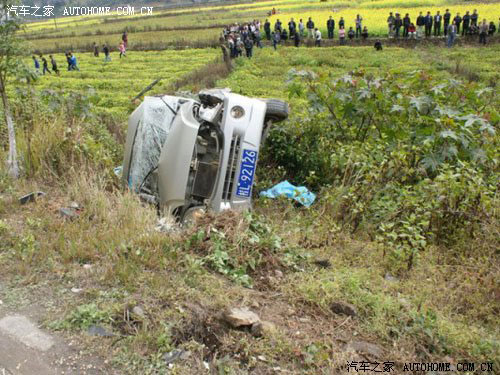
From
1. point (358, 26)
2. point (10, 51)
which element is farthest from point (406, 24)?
point (10, 51)

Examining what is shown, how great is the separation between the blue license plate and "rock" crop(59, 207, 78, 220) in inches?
70.3

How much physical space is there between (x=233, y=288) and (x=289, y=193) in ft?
9.04

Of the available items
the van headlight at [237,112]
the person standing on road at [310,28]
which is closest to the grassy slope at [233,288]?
the van headlight at [237,112]

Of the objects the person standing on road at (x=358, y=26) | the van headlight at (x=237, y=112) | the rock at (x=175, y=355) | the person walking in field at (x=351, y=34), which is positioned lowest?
the rock at (x=175, y=355)

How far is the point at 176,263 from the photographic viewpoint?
3527 millimetres

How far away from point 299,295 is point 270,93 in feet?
35.6

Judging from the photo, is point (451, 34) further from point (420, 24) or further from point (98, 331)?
point (98, 331)

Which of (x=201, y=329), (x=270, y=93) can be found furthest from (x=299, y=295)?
(x=270, y=93)

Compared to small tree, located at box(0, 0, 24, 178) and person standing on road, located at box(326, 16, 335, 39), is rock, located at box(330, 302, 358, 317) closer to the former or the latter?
small tree, located at box(0, 0, 24, 178)

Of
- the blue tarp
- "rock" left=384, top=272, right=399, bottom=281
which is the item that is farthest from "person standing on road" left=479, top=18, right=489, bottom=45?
"rock" left=384, top=272, right=399, bottom=281

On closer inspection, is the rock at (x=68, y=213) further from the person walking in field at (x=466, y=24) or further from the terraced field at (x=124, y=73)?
the person walking in field at (x=466, y=24)

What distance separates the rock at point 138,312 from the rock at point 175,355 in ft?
1.11

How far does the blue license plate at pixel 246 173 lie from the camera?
5352 mm

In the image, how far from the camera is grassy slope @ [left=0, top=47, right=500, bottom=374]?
112 inches
